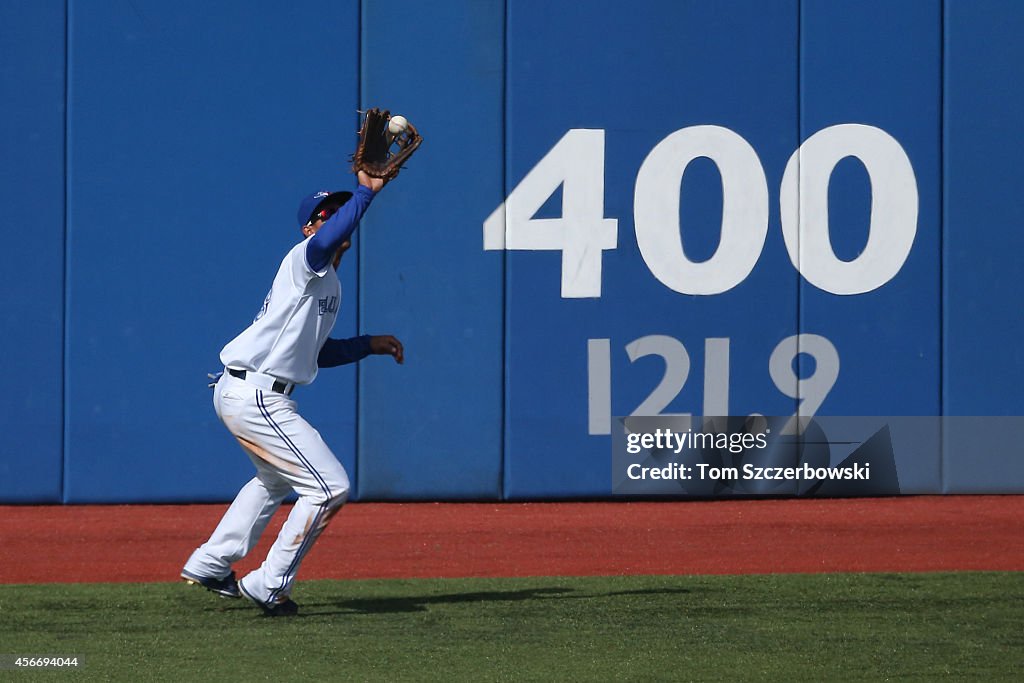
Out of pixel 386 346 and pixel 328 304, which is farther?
pixel 386 346

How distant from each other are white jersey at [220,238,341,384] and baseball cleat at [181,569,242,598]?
2.89ft

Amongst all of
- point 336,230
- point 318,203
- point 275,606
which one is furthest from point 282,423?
point 318,203

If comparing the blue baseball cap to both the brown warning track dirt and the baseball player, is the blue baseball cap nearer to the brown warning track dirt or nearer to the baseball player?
the baseball player

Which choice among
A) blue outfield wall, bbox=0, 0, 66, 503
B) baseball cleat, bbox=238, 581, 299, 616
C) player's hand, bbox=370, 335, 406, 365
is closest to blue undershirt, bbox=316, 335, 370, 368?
player's hand, bbox=370, 335, 406, 365

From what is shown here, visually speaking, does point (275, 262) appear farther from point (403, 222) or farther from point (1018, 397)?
point (1018, 397)

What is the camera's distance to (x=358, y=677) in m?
4.98

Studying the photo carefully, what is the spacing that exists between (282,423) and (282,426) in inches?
0.5

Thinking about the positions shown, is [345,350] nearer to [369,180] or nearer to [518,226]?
[369,180]

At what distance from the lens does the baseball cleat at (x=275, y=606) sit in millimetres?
6072

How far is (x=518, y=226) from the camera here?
32.6 feet

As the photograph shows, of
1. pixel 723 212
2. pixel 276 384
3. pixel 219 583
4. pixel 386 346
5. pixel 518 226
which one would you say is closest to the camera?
pixel 276 384

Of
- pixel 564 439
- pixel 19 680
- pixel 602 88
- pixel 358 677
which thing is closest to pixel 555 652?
pixel 358 677

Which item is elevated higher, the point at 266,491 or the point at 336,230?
the point at 336,230

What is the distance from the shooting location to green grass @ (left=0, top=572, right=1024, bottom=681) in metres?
5.14
